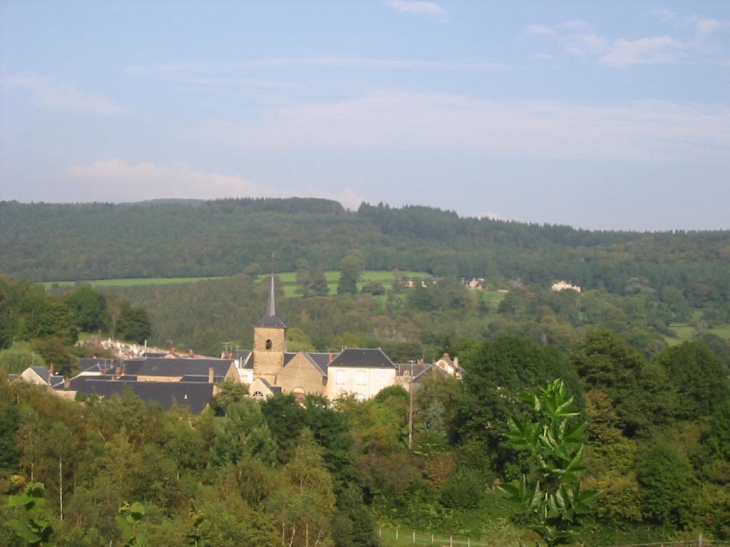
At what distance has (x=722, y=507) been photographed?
32562 millimetres

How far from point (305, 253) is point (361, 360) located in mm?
112189

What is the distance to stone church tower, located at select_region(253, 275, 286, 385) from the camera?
5238 cm

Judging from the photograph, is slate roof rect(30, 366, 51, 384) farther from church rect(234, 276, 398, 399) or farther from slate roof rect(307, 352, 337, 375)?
slate roof rect(307, 352, 337, 375)

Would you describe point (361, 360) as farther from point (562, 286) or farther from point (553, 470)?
point (562, 286)

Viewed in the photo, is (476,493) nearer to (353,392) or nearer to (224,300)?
(353,392)

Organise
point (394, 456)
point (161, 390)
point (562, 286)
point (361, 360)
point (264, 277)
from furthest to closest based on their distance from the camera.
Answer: point (562, 286) < point (264, 277) < point (361, 360) < point (161, 390) < point (394, 456)

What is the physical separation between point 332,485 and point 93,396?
11.7 meters

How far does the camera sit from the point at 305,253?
163 metres

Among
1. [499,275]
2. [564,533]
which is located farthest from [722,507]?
[499,275]

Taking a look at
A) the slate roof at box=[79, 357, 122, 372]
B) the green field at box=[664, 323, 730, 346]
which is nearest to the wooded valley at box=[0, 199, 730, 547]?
the slate roof at box=[79, 357, 122, 372]

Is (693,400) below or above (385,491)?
above

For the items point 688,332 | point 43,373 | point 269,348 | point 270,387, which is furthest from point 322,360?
point 688,332

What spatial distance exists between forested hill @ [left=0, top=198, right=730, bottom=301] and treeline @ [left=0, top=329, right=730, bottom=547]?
97875mm

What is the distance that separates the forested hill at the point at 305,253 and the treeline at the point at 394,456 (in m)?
97.9
